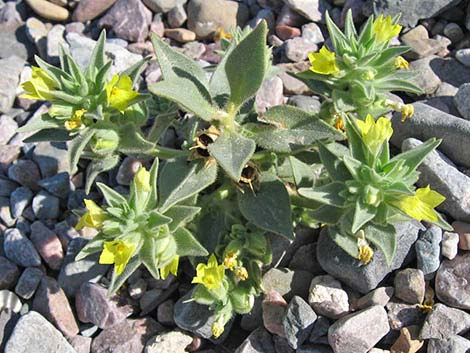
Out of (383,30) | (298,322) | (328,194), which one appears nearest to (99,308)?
(298,322)

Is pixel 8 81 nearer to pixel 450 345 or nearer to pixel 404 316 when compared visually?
pixel 404 316

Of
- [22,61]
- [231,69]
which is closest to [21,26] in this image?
[22,61]

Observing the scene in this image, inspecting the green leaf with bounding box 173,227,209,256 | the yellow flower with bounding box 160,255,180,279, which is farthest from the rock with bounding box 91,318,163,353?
the green leaf with bounding box 173,227,209,256

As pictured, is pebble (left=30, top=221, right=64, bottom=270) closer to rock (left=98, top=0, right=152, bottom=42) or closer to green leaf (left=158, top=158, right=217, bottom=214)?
green leaf (left=158, top=158, right=217, bottom=214)

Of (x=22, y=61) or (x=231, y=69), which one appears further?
(x=22, y=61)

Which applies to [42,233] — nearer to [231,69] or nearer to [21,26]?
[231,69]

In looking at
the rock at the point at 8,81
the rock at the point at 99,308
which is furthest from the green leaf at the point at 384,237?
the rock at the point at 8,81

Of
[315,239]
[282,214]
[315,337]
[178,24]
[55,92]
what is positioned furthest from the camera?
[178,24]
